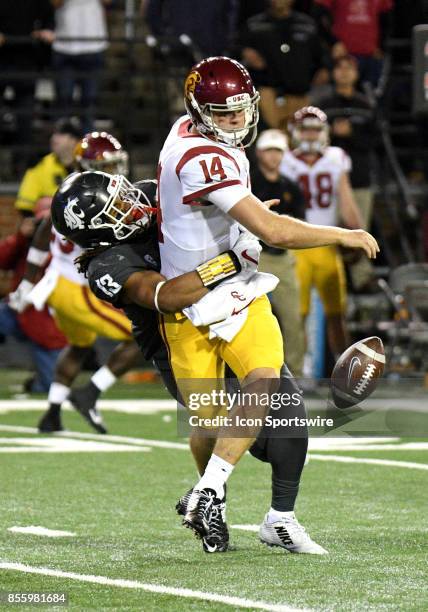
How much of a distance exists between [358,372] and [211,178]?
968 mm

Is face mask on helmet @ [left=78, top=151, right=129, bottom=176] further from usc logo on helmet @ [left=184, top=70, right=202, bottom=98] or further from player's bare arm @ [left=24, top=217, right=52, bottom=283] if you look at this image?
usc logo on helmet @ [left=184, top=70, right=202, bottom=98]

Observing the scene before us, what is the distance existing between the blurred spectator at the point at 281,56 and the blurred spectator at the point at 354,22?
0.40 meters

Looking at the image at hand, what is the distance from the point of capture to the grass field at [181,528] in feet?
16.8

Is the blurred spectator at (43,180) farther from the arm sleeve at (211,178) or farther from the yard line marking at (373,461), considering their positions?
the arm sleeve at (211,178)

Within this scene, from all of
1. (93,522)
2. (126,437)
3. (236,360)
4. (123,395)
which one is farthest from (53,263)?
(236,360)

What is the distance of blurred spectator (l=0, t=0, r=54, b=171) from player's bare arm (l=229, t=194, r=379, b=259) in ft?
31.2

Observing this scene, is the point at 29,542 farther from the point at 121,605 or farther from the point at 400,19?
the point at 400,19

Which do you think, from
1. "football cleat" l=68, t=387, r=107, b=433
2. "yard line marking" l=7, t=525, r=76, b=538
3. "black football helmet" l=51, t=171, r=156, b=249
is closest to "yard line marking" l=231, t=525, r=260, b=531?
"yard line marking" l=7, t=525, r=76, b=538

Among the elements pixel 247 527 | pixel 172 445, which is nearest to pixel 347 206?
pixel 172 445

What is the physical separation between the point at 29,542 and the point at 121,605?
4.42ft

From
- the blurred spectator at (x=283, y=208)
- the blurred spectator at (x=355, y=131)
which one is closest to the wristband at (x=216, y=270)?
the blurred spectator at (x=283, y=208)

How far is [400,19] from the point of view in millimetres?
16344

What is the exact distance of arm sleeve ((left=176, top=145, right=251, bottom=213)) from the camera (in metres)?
5.81

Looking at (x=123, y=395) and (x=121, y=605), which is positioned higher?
(x=121, y=605)
